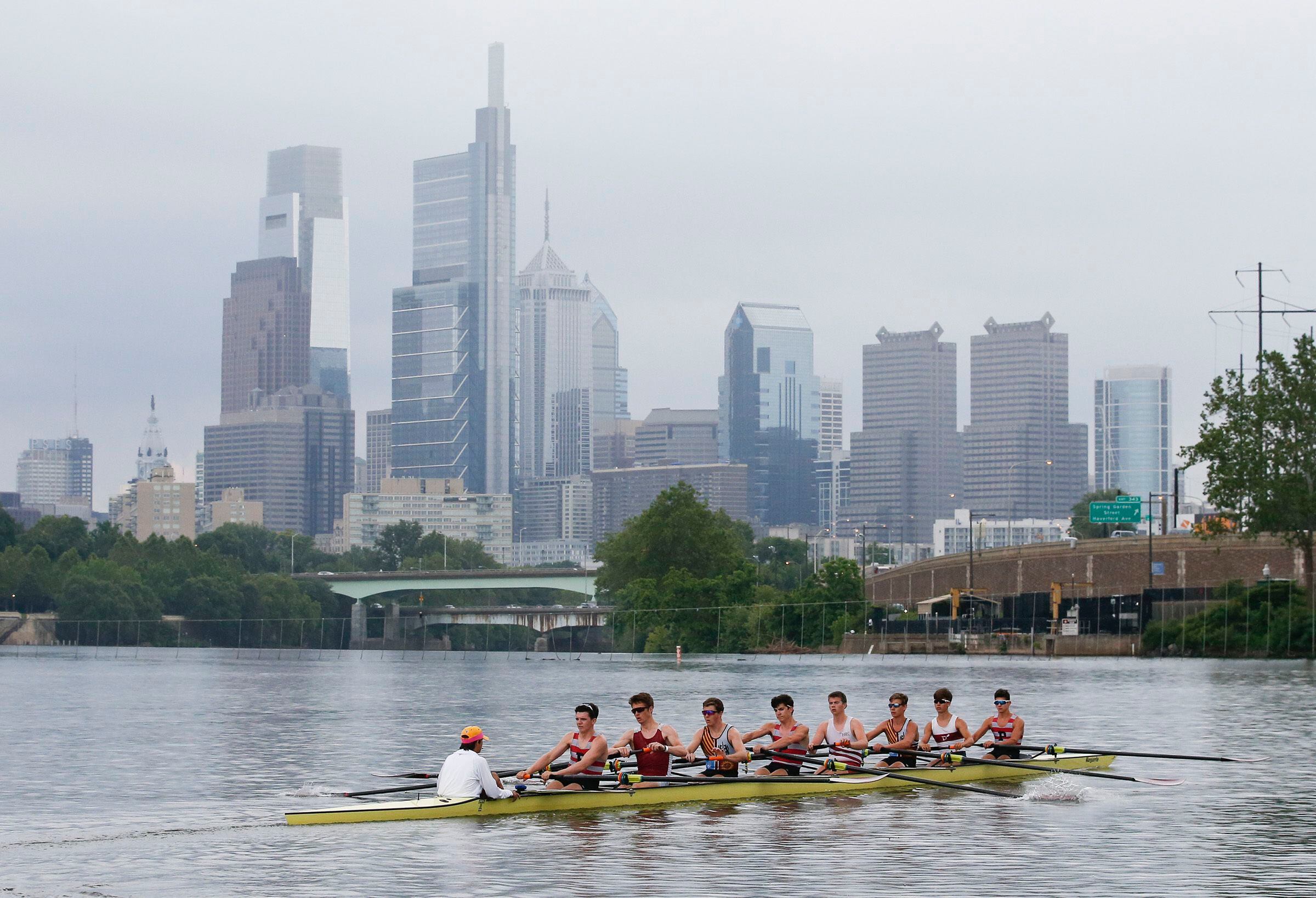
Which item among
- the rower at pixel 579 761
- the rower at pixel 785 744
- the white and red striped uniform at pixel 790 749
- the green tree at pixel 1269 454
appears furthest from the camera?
the green tree at pixel 1269 454

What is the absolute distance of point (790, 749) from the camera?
101 feet

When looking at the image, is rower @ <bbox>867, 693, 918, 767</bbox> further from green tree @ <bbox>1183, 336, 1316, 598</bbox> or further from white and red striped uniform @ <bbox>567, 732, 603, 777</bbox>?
green tree @ <bbox>1183, 336, 1316, 598</bbox>

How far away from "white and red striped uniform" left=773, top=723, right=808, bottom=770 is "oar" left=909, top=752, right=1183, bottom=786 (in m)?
2.45

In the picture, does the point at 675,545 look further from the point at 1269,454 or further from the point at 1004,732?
the point at 1004,732

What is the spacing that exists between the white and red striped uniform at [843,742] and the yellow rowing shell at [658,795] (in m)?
0.43

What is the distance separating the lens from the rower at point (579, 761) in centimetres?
2739

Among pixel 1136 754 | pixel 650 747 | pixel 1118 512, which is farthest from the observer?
pixel 1118 512

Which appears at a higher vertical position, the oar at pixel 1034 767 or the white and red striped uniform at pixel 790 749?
the white and red striped uniform at pixel 790 749

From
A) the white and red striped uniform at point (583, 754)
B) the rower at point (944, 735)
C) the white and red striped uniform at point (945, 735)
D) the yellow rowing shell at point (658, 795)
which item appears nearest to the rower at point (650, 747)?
the yellow rowing shell at point (658, 795)

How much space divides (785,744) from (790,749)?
19 centimetres

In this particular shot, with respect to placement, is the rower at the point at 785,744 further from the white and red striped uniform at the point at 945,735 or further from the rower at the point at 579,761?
the rower at the point at 579,761

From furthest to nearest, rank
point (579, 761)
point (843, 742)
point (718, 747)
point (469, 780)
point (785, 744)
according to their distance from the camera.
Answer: point (843, 742)
point (785, 744)
point (718, 747)
point (579, 761)
point (469, 780)

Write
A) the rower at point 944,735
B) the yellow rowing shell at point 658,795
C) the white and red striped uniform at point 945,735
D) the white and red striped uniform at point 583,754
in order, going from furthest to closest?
the white and red striped uniform at point 945,735 → the rower at point 944,735 → the white and red striped uniform at point 583,754 → the yellow rowing shell at point 658,795

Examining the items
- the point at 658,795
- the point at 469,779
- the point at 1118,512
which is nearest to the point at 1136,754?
the point at 658,795
